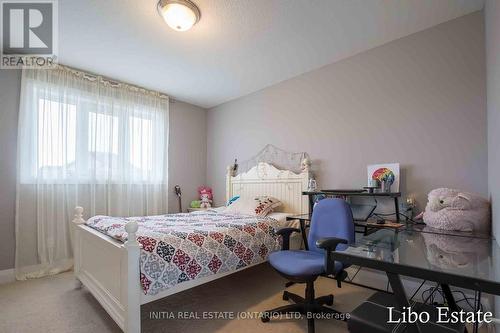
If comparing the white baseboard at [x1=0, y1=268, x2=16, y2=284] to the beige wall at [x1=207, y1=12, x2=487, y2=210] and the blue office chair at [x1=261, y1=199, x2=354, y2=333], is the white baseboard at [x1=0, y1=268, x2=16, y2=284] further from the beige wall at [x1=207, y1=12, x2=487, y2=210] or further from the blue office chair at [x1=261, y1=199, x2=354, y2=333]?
the beige wall at [x1=207, y1=12, x2=487, y2=210]

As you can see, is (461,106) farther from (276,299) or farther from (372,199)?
(276,299)

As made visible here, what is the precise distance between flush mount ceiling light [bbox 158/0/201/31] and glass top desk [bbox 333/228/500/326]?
6.91 ft

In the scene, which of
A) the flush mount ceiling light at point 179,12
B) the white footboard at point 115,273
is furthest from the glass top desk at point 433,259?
the flush mount ceiling light at point 179,12

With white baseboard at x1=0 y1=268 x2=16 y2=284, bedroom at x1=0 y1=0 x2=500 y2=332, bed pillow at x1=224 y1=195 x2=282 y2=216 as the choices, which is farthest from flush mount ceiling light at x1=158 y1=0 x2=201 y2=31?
white baseboard at x1=0 y1=268 x2=16 y2=284

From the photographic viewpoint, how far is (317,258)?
6.68 ft

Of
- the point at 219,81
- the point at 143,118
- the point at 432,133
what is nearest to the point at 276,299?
the point at 432,133

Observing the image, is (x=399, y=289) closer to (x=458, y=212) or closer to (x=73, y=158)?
(x=458, y=212)

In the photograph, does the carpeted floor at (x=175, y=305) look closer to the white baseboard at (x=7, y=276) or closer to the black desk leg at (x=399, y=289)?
the white baseboard at (x=7, y=276)

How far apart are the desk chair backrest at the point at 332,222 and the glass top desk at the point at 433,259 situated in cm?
33

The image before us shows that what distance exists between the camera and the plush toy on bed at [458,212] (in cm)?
183

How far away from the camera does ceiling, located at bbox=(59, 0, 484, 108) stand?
212cm

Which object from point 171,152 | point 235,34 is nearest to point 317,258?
point 235,34

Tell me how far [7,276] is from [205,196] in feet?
8.41

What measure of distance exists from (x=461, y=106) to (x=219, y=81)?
9.16ft
